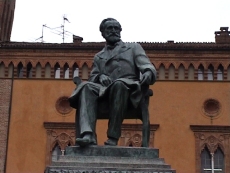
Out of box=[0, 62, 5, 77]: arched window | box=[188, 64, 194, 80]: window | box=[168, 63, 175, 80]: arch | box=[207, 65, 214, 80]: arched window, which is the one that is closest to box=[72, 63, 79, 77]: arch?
box=[0, 62, 5, 77]: arched window

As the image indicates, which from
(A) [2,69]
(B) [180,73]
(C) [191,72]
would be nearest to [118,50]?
(B) [180,73]

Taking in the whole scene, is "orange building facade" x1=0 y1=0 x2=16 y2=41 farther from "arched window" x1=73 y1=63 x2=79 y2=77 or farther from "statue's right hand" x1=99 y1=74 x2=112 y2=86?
"statue's right hand" x1=99 y1=74 x2=112 y2=86

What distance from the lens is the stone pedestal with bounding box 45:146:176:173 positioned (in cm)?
588

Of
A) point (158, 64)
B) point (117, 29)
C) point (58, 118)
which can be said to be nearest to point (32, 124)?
point (58, 118)

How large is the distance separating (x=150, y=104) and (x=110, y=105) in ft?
61.5

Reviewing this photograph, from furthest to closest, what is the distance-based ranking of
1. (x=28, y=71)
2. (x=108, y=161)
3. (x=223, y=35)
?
(x=223, y=35), (x=28, y=71), (x=108, y=161)

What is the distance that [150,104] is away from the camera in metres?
25.3

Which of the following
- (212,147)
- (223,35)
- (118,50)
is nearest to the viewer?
(118,50)

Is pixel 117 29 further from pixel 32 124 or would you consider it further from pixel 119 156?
pixel 32 124

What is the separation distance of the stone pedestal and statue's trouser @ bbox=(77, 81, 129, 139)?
0.36 metres

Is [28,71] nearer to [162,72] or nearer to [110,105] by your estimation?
[162,72]

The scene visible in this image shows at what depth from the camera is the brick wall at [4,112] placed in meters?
24.6

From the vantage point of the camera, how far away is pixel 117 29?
7363mm

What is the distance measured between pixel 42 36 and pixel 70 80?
273 inches
